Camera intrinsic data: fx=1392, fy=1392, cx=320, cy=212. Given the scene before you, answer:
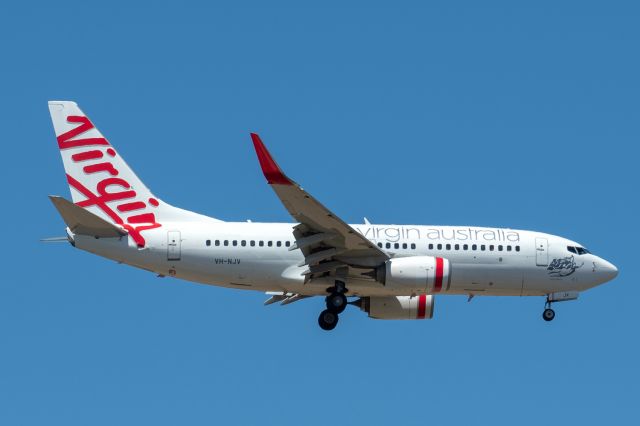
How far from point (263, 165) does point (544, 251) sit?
526 inches

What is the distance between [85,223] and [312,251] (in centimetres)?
835

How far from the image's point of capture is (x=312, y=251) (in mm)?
51469

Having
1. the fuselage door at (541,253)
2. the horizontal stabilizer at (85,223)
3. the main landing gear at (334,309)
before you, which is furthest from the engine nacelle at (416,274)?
the horizontal stabilizer at (85,223)

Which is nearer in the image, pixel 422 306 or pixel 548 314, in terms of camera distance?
pixel 548 314

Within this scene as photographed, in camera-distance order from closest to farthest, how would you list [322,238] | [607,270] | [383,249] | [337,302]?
[322,238] → [337,302] → [383,249] → [607,270]

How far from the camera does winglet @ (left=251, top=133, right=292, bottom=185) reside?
1815 inches

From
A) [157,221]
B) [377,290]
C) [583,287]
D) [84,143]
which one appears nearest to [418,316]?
[377,290]

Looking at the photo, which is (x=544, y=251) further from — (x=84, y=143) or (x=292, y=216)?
(x=84, y=143)

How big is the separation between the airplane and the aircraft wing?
4 centimetres

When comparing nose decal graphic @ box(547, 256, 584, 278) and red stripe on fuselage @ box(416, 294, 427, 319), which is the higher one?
nose decal graphic @ box(547, 256, 584, 278)

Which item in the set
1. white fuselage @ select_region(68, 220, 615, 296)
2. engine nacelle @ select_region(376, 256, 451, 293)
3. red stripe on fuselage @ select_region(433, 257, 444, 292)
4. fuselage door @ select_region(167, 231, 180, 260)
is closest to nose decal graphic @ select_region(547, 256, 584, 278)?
white fuselage @ select_region(68, 220, 615, 296)

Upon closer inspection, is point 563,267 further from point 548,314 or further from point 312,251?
point 312,251

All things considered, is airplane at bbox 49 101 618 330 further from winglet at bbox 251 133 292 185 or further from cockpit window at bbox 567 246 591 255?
winglet at bbox 251 133 292 185

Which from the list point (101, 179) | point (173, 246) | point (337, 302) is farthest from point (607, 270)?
point (101, 179)
